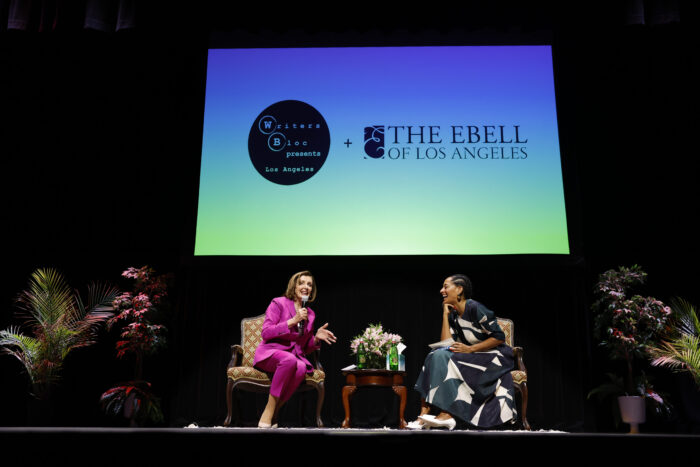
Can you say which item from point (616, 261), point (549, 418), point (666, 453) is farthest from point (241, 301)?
point (666, 453)

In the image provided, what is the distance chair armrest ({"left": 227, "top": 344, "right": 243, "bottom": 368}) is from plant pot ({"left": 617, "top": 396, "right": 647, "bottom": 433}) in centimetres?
295

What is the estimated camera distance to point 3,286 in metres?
5.35

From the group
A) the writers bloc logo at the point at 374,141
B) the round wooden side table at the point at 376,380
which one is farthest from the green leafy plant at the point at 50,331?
the writers bloc logo at the point at 374,141

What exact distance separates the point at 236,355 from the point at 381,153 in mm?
2067

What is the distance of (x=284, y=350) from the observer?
4.57m

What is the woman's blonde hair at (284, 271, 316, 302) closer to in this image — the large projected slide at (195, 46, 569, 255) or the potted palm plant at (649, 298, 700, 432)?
the large projected slide at (195, 46, 569, 255)

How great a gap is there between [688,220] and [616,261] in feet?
2.37

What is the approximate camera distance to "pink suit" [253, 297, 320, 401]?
4418mm

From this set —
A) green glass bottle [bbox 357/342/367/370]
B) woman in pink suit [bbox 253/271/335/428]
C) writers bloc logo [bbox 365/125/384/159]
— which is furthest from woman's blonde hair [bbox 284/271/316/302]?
writers bloc logo [bbox 365/125/384/159]

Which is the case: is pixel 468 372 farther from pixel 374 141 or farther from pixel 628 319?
pixel 374 141

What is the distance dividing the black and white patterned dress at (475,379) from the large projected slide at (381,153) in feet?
3.42

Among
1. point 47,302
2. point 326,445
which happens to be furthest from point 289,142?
point 326,445

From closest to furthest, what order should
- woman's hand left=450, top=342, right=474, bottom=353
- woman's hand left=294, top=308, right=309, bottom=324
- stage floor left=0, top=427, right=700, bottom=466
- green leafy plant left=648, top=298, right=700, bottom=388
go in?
stage floor left=0, top=427, right=700, bottom=466, woman's hand left=450, top=342, right=474, bottom=353, green leafy plant left=648, top=298, right=700, bottom=388, woman's hand left=294, top=308, right=309, bottom=324

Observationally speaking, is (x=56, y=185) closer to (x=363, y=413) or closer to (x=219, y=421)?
(x=219, y=421)
